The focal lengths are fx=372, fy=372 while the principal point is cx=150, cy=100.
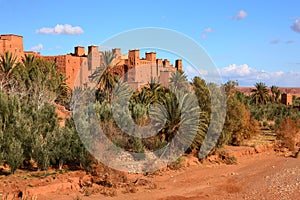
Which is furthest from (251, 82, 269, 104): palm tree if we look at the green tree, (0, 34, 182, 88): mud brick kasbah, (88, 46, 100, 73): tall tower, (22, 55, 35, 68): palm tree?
the green tree

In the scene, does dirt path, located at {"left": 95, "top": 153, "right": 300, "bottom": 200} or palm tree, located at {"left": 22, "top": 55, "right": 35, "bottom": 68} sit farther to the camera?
palm tree, located at {"left": 22, "top": 55, "right": 35, "bottom": 68}

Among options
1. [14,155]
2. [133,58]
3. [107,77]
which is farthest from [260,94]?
[14,155]

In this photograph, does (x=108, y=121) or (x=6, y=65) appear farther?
(x=6, y=65)

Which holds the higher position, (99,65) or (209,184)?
(99,65)

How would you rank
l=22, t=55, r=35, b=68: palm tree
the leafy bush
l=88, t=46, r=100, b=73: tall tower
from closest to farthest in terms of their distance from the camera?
1. the leafy bush
2. l=22, t=55, r=35, b=68: palm tree
3. l=88, t=46, r=100, b=73: tall tower

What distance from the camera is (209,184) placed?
53.4 ft

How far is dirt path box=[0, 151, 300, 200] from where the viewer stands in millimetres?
13680

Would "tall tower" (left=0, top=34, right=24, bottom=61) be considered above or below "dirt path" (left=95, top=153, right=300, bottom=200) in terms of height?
above

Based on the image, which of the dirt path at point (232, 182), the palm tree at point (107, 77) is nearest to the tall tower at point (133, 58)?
the palm tree at point (107, 77)

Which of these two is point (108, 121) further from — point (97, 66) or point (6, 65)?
point (97, 66)

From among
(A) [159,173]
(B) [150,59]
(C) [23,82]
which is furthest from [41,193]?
(B) [150,59]

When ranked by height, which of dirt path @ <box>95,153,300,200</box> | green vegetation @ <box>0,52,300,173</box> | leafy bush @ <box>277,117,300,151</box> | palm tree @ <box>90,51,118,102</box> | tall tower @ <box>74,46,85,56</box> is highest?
tall tower @ <box>74,46,85,56</box>

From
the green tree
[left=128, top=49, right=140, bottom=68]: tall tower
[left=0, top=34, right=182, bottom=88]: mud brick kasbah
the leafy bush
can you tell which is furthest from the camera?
[left=128, top=49, right=140, bottom=68]: tall tower

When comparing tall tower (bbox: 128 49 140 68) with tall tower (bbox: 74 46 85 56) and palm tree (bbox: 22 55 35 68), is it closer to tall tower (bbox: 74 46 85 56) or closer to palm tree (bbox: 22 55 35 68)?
tall tower (bbox: 74 46 85 56)
